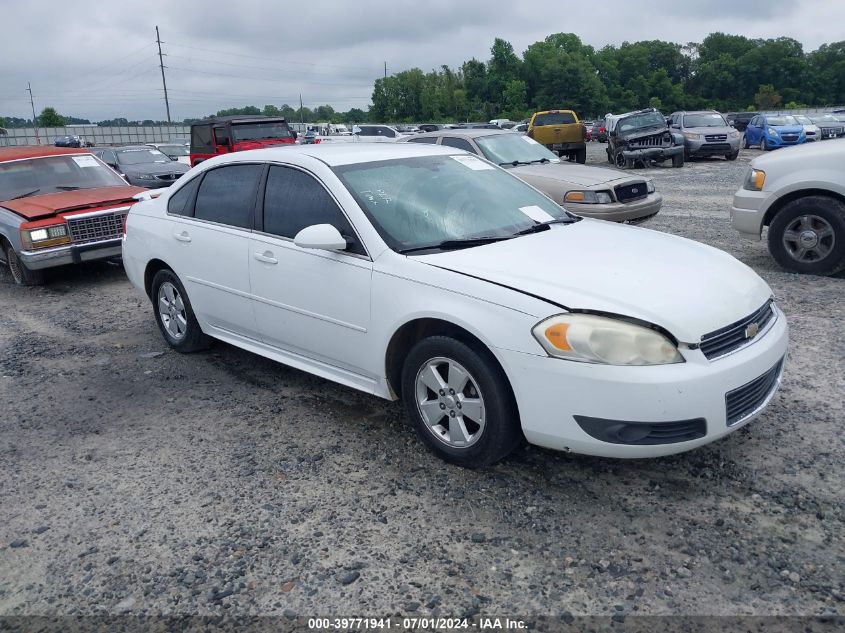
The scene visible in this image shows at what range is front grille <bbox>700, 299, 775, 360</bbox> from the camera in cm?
313

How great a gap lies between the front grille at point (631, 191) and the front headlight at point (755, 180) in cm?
150

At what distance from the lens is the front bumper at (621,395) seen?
2.98 meters

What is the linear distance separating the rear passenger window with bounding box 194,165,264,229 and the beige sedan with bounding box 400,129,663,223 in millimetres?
4067

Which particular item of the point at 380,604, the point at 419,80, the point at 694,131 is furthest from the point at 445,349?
the point at 419,80

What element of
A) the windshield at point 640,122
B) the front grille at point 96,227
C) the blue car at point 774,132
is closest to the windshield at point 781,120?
the blue car at point 774,132

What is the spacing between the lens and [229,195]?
16.1 feet

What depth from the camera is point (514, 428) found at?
11.0 feet

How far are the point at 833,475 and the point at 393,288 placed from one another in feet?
7.80

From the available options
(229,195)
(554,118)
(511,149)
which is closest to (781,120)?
(554,118)

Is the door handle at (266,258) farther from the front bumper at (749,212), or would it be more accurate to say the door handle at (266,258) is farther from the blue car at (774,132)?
the blue car at (774,132)

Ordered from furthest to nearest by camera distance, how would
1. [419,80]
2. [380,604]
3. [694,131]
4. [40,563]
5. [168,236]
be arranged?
[419,80], [694,131], [168,236], [40,563], [380,604]

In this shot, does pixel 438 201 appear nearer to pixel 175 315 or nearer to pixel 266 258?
pixel 266 258

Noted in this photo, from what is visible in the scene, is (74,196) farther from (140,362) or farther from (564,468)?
(564,468)

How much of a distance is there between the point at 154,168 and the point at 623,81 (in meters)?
113
